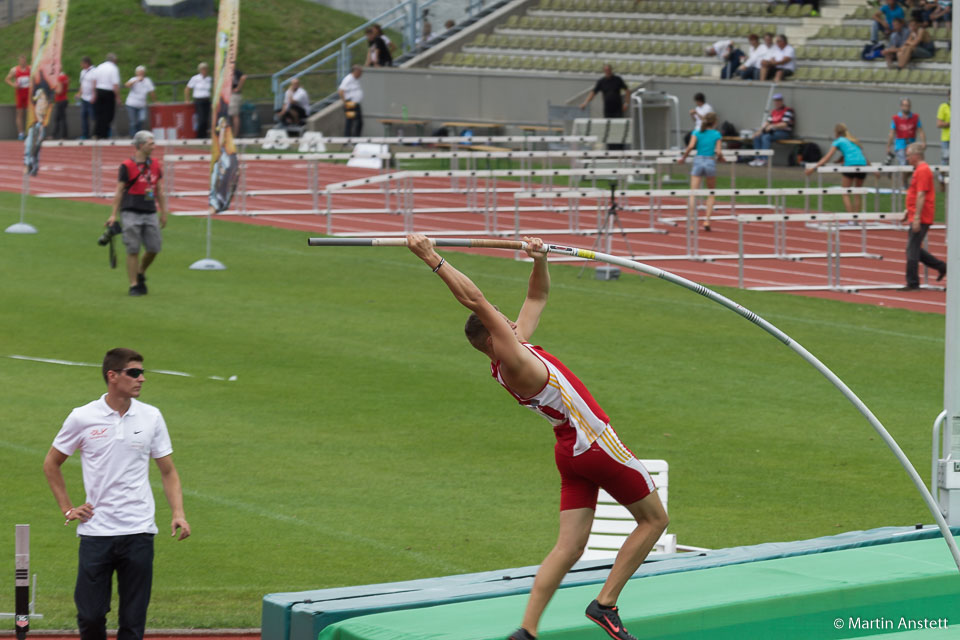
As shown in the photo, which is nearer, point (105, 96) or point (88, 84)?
point (88, 84)

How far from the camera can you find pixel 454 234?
24.9m

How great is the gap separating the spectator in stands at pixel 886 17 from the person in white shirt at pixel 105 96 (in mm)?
19750

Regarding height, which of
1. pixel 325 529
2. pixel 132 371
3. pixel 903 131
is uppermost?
pixel 903 131

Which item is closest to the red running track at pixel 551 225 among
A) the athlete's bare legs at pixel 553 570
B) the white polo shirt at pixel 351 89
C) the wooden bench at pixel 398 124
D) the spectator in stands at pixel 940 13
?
the wooden bench at pixel 398 124

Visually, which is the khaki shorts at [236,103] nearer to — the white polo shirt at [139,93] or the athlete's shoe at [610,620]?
the white polo shirt at [139,93]

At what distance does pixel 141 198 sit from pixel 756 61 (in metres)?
22.2

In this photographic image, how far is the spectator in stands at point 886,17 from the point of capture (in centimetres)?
3700

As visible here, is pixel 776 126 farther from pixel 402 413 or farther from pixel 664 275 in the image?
pixel 664 275

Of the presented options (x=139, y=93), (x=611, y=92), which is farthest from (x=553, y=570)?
(x=139, y=93)

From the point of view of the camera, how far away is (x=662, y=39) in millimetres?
41594

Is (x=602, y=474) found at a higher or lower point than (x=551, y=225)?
lower

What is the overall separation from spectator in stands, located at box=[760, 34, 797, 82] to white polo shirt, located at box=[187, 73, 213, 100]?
14.8 meters

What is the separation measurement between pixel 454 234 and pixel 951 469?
17.2 meters

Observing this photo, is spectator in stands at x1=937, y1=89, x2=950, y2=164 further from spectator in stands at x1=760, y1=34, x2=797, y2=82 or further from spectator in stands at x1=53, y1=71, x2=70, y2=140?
spectator in stands at x1=53, y1=71, x2=70, y2=140
